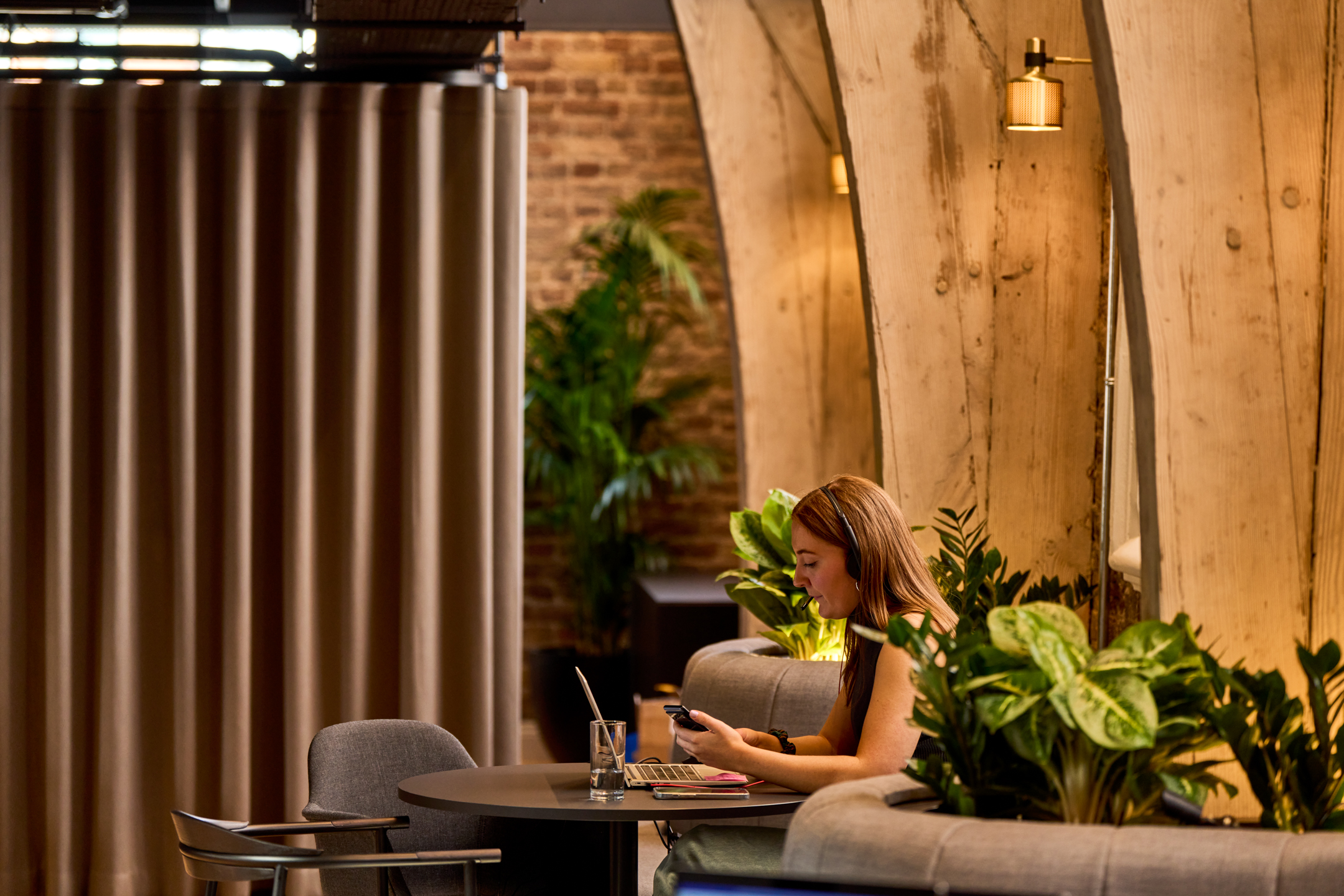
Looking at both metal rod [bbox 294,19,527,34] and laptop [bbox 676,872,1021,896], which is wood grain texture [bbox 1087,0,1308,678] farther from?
metal rod [bbox 294,19,527,34]

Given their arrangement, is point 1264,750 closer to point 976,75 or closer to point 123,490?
point 976,75

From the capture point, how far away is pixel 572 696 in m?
6.40

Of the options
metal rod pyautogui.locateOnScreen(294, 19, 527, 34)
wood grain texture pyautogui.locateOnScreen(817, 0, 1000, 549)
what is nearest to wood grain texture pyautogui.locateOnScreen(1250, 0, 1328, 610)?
wood grain texture pyautogui.locateOnScreen(817, 0, 1000, 549)

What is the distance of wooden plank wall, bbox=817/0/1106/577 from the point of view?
11.6 feet

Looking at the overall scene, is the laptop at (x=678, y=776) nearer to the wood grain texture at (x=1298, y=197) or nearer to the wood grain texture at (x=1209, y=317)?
the wood grain texture at (x=1209, y=317)

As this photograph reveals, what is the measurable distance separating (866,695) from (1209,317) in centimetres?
92

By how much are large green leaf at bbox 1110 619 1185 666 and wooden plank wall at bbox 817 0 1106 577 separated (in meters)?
1.65

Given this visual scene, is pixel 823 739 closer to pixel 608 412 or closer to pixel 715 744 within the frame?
pixel 715 744

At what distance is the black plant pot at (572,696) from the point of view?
20.8 feet

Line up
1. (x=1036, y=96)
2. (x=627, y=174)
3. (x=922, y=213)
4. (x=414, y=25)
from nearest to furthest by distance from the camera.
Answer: (x=1036, y=96) → (x=922, y=213) → (x=414, y=25) → (x=627, y=174)

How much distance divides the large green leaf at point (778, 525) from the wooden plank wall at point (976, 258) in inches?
12.4

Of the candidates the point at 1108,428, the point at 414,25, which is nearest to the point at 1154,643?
the point at 1108,428

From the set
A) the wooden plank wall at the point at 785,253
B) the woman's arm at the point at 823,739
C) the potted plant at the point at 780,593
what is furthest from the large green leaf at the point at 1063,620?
the wooden plank wall at the point at 785,253

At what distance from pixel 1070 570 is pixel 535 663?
322 cm
